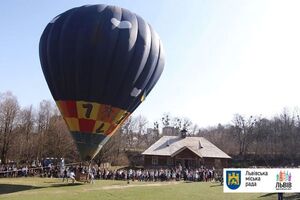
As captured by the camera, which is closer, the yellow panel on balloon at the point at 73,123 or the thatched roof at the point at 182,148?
the yellow panel on balloon at the point at 73,123

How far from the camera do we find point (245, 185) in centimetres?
1348

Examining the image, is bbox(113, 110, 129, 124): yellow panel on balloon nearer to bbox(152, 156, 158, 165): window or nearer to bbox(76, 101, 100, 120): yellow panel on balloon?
bbox(76, 101, 100, 120): yellow panel on balloon

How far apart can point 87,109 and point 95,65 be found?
243cm

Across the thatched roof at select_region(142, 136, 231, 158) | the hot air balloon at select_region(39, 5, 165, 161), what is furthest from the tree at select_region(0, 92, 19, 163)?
the hot air balloon at select_region(39, 5, 165, 161)

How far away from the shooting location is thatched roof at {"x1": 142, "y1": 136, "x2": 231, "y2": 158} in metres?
55.2

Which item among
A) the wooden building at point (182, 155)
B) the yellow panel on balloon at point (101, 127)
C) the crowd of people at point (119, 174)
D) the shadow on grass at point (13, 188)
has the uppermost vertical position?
the yellow panel on balloon at point (101, 127)

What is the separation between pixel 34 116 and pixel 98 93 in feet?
159

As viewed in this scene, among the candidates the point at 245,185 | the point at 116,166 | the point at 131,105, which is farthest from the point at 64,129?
the point at 245,185

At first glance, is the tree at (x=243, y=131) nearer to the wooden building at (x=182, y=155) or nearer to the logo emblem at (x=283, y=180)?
the wooden building at (x=182, y=155)

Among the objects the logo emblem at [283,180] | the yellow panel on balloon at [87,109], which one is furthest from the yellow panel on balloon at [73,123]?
the logo emblem at [283,180]

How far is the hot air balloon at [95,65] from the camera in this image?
2214cm

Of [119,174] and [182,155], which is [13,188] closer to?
[119,174]

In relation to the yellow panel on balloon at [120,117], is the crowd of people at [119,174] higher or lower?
lower

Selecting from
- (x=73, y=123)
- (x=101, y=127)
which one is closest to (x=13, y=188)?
(x=73, y=123)
